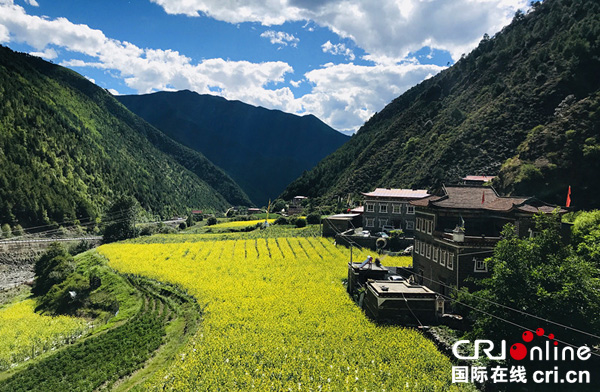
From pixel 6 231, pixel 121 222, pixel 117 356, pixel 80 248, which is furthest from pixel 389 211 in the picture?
pixel 6 231

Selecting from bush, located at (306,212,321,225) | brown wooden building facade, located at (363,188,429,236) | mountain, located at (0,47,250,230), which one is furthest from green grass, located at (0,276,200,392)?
mountain, located at (0,47,250,230)

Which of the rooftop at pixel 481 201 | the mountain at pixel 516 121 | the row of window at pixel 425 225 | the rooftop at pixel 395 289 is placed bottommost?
the rooftop at pixel 395 289

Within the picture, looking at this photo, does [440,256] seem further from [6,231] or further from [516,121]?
[6,231]

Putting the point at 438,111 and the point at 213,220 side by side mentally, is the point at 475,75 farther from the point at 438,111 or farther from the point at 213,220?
Result: the point at 213,220

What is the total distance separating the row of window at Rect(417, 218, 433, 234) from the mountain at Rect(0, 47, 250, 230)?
96.1 meters

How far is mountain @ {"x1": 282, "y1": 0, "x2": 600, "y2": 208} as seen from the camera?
61.2 metres

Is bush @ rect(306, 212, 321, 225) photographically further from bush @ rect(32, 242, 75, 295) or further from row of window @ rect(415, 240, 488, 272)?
bush @ rect(32, 242, 75, 295)

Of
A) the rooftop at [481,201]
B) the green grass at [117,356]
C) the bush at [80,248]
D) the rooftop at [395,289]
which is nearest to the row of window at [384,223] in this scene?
the rooftop at [481,201]

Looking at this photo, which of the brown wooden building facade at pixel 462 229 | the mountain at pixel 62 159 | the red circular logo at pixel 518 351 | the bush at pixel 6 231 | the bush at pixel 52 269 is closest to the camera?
the red circular logo at pixel 518 351

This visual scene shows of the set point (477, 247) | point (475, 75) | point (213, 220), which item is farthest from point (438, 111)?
point (477, 247)

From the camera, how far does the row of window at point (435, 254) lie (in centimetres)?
3125

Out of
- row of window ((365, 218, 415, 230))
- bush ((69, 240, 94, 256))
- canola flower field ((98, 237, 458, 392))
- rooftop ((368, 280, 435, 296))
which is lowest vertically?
bush ((69, 240, 94, 256))

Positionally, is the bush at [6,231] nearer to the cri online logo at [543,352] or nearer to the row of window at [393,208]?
the row of window at [393,208]

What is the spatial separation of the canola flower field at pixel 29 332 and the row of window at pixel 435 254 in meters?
34.3
